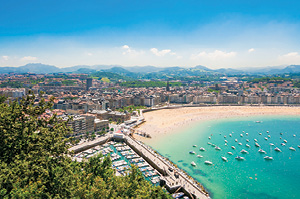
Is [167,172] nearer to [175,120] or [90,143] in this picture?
[90,143]

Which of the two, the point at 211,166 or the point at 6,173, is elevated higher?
the point at 6,173

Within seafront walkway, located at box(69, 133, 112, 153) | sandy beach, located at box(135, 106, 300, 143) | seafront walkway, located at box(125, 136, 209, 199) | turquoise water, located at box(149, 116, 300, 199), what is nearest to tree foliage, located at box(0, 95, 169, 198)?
seafront walkway, located at box(125, 136, 209, 199)

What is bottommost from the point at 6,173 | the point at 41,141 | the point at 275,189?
the point at 275,189

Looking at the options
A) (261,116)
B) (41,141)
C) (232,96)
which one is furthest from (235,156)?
(232,96)

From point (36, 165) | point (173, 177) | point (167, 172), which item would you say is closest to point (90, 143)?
point (167, 172)

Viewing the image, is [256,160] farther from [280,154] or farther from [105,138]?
[105,138]

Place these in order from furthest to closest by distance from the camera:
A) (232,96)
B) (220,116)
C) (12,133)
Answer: (232,96) < (220,116) < (12,133)
